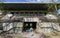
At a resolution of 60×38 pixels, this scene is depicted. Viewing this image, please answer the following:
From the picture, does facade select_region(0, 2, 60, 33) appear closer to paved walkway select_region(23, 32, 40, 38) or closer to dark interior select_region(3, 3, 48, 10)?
dark interior select_region(3, 3, 48, 10)

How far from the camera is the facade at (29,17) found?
80.4ft

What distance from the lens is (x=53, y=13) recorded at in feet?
89.0

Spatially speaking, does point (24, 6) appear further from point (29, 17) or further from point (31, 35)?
point (31, 35)

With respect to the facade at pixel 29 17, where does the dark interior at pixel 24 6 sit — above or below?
above

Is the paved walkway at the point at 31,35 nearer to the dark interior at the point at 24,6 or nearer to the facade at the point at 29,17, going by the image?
the facade at the point at 29,17

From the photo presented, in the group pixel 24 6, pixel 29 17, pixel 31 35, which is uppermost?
pixel 24 6

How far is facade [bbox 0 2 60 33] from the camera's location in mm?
24500

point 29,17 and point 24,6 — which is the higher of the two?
point 24,6

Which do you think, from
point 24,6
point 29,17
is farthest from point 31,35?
point 24,6

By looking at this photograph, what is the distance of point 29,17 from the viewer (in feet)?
85.5

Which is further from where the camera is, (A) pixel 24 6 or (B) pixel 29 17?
(A) pixel 24 6

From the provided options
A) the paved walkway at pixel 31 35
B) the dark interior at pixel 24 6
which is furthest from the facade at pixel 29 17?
the paved walkway at pixel 31 35

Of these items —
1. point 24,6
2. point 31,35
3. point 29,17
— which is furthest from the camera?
point 24,6

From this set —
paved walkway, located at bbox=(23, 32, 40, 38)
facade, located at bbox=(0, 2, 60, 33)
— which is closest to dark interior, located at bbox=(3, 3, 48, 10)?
facade, located at bbox=(0, 2, 60, 33)
